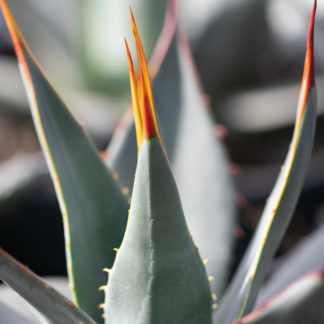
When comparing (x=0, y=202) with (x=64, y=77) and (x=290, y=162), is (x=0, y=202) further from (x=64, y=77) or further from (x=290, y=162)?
(x=290, y=162)

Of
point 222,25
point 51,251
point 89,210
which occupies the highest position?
point 222,25

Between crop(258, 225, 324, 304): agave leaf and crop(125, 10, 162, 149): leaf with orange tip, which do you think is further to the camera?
crop(258, 225, 324, 304): agave leaf

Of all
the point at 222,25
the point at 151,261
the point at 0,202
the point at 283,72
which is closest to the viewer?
the point at 151,261

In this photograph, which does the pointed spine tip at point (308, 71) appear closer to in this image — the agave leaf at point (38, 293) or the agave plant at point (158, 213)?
the agave plant at point (158, 213)

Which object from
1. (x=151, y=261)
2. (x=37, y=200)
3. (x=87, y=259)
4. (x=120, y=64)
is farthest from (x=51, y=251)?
(x=151, y=261)

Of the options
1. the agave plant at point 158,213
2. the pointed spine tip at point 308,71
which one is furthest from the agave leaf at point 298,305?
the pointed spine tip at point 308,71

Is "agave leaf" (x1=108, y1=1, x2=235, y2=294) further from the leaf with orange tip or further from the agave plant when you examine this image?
the leaf with orange tip

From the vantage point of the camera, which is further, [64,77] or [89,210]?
[64,77]

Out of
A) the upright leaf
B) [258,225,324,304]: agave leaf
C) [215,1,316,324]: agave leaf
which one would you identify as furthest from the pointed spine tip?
[258,225,324,304]: agave leaf

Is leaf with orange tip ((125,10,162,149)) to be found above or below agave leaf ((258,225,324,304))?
above
